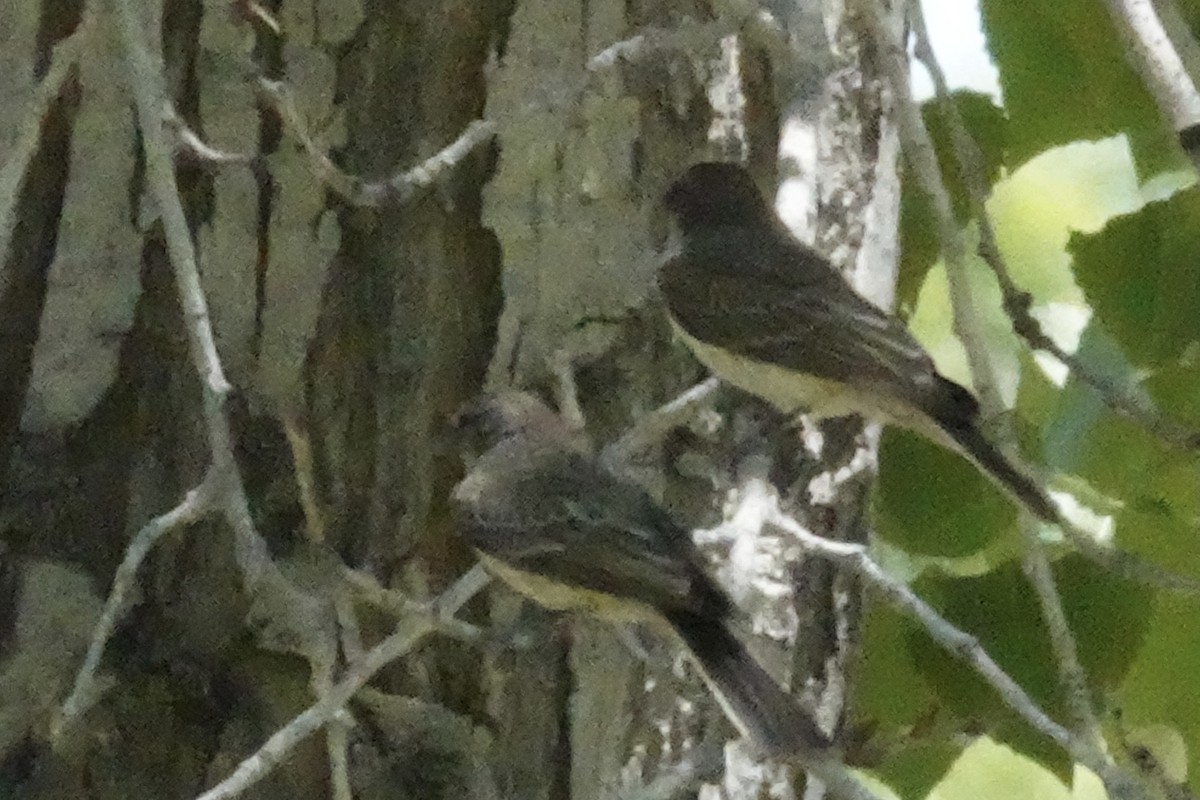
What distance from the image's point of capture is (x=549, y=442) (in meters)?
1.09

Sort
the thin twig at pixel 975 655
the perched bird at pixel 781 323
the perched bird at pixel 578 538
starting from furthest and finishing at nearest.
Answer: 1. the perched bird at pixel 781 323
2. the perched bird at pixel 578 538
3. the thin twig at pixel 975 655

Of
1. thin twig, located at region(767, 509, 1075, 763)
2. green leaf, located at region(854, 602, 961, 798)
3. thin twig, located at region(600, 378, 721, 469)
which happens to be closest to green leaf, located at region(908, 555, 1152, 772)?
green leaf, located at region(854, 602, 961, 798)

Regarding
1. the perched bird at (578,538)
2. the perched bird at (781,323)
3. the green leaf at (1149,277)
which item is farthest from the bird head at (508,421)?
the green leaf at (1149,277)

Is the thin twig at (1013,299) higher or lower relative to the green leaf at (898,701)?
higher

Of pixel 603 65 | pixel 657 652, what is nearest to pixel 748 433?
pixel 657 652

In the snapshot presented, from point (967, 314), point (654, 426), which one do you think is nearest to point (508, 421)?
point (654, 426)

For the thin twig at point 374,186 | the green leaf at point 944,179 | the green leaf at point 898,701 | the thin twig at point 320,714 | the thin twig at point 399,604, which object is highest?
the thin twig at point 374,186

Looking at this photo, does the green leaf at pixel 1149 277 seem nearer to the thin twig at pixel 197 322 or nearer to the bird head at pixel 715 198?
the bird head at pixel 715 198

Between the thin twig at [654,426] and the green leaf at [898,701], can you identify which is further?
the green leaf at [898,701]

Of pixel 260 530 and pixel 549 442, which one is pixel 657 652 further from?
pixel 260 530

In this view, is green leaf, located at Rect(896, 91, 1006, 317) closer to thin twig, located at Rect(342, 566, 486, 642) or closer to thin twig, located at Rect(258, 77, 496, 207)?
thin twig, located at Rect(258, 77, 496, 207)

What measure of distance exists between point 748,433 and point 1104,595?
292mm

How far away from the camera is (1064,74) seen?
121 centimetres

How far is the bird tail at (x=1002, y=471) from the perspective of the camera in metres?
0.98
